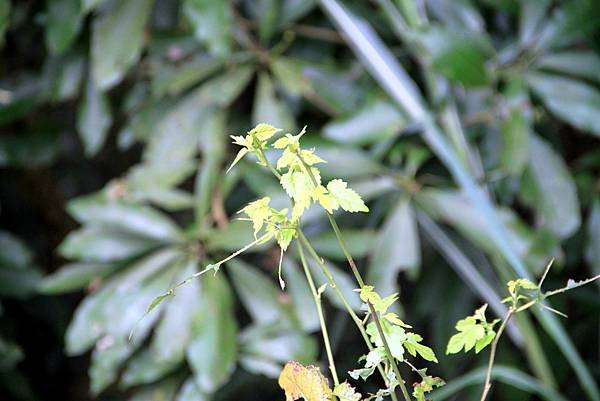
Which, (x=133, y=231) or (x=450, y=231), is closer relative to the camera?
(x=133, y=231)

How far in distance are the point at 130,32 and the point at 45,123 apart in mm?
397

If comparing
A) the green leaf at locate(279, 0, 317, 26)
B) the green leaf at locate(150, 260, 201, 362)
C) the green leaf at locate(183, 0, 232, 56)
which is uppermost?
the green leaf at locate(183, 0, 232, 56)

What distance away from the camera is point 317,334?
4.87ft

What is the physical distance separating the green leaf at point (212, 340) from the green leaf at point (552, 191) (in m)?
0.49

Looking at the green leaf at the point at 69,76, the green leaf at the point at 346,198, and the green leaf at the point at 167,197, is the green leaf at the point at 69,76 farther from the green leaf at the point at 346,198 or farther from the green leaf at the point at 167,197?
the green leaf at the point at 346,198

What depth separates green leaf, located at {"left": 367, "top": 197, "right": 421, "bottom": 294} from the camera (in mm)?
1197

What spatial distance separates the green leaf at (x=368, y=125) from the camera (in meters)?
1.19

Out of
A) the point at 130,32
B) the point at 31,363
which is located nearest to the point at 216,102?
the point at 130,32

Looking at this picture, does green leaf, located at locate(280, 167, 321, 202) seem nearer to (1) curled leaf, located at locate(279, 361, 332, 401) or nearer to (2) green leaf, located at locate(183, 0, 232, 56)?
(1) curled leaf, located at locate(279, 361, 332, 401)

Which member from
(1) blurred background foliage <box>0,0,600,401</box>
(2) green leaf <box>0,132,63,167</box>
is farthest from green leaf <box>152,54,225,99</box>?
(2) green leaf <box>0,132,63,167</box>

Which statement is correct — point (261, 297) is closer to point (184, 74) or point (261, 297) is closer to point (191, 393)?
point (191, 393)

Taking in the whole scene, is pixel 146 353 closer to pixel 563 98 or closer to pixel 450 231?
pixel 450 231

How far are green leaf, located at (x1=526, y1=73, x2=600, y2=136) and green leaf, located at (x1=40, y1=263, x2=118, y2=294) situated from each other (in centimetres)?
71

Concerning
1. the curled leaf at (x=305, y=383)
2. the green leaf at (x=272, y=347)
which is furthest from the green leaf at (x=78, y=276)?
the curled leaf at (x=305, y=383)
